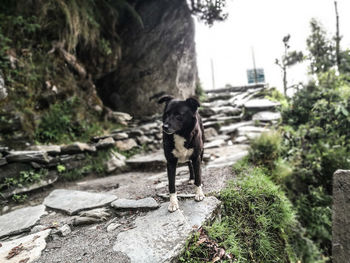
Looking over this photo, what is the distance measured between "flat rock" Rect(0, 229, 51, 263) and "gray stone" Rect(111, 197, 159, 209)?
703 millimetres

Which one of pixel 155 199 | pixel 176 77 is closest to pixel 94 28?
pixel 176 77

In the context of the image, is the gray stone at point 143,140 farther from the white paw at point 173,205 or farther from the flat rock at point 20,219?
the white paw at point 173,205

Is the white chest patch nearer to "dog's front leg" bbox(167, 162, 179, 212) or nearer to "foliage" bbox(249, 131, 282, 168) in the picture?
"dog's front leg" bbox(167, 162, 179, 212)

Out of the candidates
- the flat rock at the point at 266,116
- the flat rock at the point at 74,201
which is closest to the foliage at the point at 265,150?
the flat rock at the point at 74,201

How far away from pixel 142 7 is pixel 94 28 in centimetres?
296

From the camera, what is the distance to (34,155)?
10.8 ft

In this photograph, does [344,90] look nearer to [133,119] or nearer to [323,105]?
[323,105]

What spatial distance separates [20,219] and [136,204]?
135 centimetres

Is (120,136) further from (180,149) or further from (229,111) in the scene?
(229,111)

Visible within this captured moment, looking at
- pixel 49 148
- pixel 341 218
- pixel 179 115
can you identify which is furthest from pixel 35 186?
pixel 341 218

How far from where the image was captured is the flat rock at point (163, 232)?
1506 mm

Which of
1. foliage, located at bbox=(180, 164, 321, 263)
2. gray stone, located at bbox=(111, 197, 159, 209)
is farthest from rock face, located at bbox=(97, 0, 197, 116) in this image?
foliage, located at bbox=(180, 164, 321, 263)

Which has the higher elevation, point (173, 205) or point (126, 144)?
point (126, 144)

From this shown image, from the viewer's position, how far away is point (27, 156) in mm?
3215
